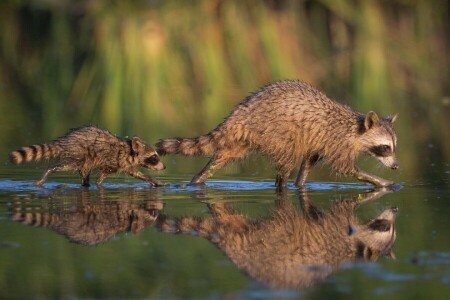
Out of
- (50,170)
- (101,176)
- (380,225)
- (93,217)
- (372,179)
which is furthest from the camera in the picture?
(101,176)

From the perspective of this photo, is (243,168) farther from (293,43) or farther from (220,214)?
(293,43)

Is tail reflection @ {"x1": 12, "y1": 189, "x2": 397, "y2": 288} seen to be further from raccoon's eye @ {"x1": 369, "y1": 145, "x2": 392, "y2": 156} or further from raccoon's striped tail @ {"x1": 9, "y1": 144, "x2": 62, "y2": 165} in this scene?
raccoon's eye @ {"x1": 369, "y1": 145, "x2": 392, "y2": 156}

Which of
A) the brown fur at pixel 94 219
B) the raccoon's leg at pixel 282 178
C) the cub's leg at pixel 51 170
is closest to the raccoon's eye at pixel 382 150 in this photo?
the raccoon's leg at pixel 282 178

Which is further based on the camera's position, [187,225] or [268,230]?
[187,225]

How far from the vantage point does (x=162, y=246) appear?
27.0 ft

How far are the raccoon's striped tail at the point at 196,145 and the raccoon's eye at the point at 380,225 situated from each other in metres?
3.04

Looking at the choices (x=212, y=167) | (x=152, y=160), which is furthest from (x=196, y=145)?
(x=152, y=160)

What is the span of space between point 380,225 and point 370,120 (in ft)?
10.2

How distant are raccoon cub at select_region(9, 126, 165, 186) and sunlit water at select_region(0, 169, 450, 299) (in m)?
0.32

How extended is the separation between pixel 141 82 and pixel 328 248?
1157 centimetres

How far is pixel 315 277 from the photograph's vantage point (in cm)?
729

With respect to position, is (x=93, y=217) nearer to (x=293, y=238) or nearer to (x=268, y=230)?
(x=268, y=230)

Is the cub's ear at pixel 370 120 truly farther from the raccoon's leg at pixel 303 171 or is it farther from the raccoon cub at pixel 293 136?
the raccoon's leg at pixel 303 171

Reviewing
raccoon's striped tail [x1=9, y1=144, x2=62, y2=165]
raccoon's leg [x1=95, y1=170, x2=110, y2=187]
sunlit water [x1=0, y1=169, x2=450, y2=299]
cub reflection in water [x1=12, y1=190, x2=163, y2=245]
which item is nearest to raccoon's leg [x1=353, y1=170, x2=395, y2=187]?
sunlit water [x1=0, y1=169, x2=450, y2=299]
